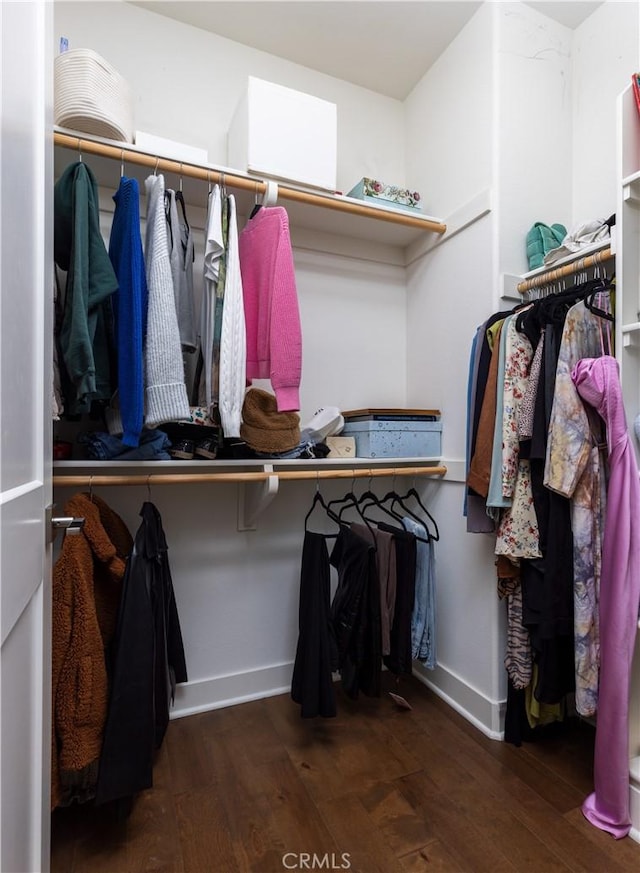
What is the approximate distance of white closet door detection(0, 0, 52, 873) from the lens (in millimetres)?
561

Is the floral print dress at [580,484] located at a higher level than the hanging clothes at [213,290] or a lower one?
lower

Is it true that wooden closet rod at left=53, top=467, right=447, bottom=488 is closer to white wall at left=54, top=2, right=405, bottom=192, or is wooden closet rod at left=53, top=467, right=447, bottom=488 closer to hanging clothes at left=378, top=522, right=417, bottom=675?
hanging clothes at left=378, top=522, right=417, bottom=675

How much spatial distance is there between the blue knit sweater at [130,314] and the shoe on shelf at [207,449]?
12.1 inches

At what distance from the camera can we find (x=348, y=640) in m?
1.64

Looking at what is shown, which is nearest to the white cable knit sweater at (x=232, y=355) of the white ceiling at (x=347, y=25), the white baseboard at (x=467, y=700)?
the white ceiling at (x=347, y=25)

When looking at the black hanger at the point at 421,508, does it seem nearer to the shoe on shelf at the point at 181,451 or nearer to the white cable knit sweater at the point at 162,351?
the shoe on shelf at the point at 181,451

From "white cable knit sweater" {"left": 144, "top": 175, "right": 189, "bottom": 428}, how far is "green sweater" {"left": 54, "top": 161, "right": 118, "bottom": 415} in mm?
120

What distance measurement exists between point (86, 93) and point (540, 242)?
1565mm

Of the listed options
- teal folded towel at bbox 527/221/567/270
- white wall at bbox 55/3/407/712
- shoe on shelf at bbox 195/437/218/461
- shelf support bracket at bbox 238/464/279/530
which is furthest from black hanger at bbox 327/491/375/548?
teal folded towel at bbox 527/221/567/270

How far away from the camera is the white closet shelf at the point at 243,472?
1448 millimetres

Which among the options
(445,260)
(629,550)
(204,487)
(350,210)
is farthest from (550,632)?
(350,210)

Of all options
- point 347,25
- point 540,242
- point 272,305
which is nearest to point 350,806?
point 272,305

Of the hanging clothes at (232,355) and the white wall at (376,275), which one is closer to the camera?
the hanging clothes at (232,355)

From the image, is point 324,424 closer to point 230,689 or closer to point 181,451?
point 181,451
